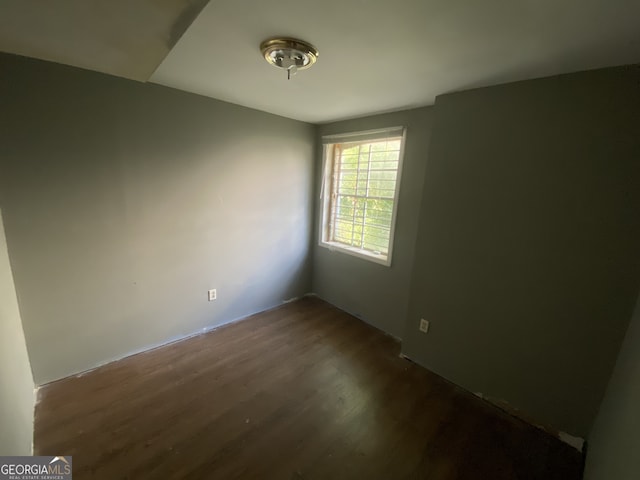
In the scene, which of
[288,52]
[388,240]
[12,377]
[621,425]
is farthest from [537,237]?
[12,377]

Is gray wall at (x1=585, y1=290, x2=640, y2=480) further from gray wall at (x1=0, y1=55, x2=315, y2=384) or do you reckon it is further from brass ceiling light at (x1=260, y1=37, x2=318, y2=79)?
gray wall at (x1=0, y1=55, x2=315, y2=384)

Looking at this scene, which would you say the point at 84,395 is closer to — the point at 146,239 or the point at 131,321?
the point at 131,321

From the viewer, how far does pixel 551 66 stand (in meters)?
1.36

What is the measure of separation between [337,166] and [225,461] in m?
2.81

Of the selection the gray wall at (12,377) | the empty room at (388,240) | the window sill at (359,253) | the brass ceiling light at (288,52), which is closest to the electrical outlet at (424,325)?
the empty room at (388,240)

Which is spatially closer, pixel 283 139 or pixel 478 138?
pixel 478 138

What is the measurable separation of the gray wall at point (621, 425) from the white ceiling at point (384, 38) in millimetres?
1329

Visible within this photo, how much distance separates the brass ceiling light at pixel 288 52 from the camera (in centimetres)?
123

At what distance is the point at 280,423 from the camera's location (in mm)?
1622

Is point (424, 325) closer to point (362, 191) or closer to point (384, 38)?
point (362, 191)

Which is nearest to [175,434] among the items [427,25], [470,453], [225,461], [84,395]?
[225,461]

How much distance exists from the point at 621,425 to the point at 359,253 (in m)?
2.07

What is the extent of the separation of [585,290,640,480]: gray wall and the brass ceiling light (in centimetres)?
203

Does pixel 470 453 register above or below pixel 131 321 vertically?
below
